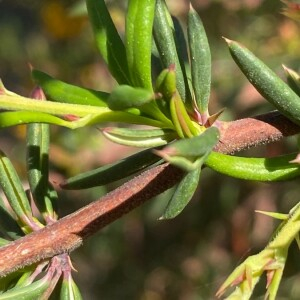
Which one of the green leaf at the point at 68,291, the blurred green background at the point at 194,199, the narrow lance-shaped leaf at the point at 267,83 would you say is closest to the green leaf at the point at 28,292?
the green leaf at the point at 68,291

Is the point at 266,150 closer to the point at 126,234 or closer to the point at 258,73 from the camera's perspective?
the point at 126,234

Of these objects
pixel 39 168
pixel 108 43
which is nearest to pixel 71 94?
pixel 108 43

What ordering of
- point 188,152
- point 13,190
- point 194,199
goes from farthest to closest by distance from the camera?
1. point 194,199
2. point 13,190
3. point 188,152

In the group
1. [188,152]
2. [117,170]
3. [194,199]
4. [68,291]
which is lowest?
[194,199]

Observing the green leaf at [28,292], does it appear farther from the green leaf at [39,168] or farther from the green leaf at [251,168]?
the green leaf at [251,168]

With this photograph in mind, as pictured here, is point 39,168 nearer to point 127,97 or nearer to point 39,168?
point 39,168

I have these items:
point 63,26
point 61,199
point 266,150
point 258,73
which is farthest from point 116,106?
point 63,26
